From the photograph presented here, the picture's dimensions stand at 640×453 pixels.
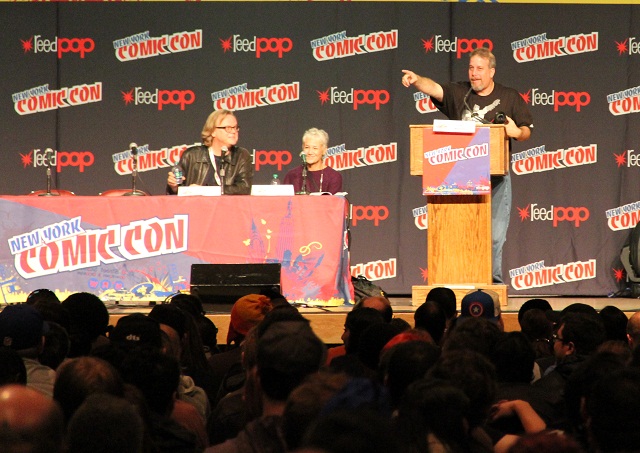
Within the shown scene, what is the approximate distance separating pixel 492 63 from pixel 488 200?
42.1 inches

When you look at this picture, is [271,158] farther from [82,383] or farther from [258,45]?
[82,383]

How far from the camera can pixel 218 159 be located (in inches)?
303

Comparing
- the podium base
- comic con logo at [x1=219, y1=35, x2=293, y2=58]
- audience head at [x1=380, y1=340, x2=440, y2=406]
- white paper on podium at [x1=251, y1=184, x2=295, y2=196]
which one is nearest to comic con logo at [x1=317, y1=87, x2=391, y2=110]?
comic con logo at [x1=219, y1=35, x2=293, y2=58]

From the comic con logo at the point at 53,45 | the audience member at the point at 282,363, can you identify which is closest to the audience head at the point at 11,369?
the audience member at the point at 282,363

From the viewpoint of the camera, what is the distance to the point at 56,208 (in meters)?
6.75

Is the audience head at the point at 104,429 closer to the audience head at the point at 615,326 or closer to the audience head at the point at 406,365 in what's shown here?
the audience head at the point at 406,365

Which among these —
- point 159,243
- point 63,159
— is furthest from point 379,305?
point 63,159

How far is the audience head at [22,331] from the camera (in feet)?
11.0

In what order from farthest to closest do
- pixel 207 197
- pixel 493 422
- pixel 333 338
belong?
pixel 207 197 → pixel 333 338 → pixel 493 422

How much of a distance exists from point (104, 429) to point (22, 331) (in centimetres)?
175

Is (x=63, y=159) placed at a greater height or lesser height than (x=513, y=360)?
greater

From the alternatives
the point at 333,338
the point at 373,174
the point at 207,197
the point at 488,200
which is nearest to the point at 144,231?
the point at 207,197

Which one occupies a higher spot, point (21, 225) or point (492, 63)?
point (492, 63)

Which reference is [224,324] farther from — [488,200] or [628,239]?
[628,239]
